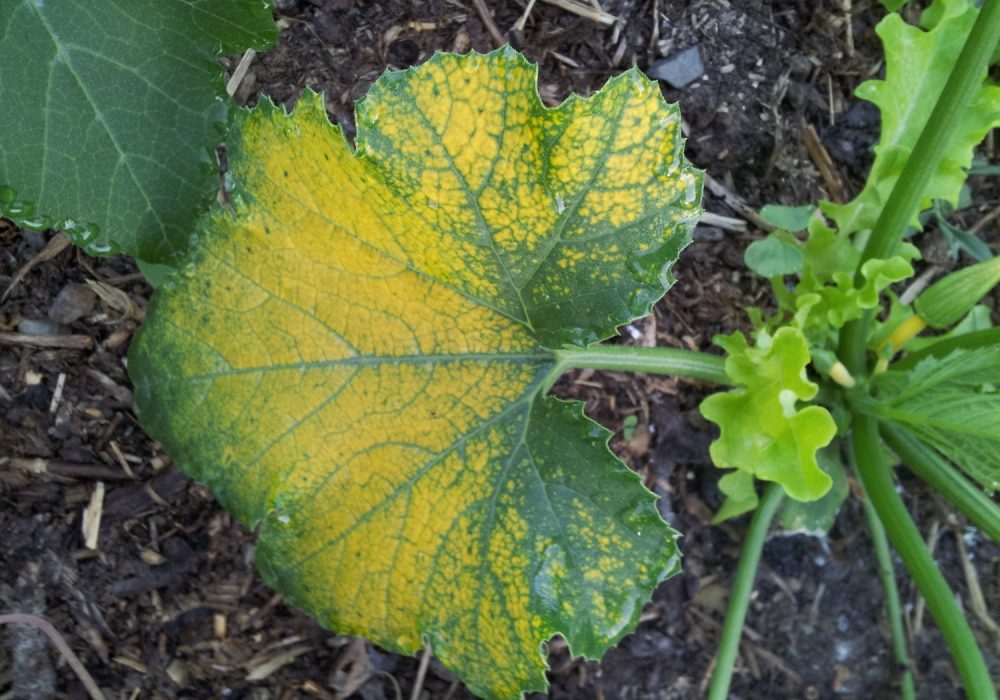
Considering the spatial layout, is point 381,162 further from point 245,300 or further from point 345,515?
point 345,515

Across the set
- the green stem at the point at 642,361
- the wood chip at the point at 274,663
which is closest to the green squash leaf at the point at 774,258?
the green stem at the point at 642,361

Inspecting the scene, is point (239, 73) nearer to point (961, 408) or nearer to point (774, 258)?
point (774, 258)

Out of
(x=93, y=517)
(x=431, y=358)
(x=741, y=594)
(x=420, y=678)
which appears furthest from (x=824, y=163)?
(x=93, y=517)

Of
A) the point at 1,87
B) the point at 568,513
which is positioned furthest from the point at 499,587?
the point at 1,87

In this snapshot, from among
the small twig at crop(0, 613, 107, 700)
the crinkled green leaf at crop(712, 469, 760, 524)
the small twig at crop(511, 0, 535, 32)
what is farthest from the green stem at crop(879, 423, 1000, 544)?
the small twig at crop(0, 613, 107, 700)

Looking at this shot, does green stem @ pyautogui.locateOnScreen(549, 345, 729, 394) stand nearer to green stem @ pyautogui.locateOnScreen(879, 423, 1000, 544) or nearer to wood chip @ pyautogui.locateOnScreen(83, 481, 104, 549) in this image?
green stem @ pyautogui.locateOnScreen(879, 423, 1000, 544)

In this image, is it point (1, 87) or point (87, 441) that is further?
point (87, 441)
